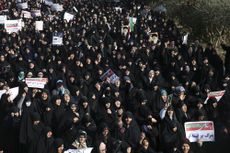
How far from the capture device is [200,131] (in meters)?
9.50

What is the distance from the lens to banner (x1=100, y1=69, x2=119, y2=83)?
44.4 ft

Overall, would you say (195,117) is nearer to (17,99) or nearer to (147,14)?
(17,99)

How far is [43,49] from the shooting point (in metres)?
18.0

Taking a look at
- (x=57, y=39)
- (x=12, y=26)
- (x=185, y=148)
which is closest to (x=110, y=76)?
(x=185, y=148)

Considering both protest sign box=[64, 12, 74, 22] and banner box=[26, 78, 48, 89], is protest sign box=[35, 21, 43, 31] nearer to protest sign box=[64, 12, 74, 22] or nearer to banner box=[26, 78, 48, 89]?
protest sign box=[64, 12, 74, 22]

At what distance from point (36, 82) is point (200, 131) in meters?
5.06

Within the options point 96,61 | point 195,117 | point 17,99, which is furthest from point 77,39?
point 195,117

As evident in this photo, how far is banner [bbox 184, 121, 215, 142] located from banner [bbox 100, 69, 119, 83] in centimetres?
417

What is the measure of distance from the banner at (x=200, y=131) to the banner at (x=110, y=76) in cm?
417

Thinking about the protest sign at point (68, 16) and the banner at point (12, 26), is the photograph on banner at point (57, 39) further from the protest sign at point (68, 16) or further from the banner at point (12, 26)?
the protest sign at point (68, 16)

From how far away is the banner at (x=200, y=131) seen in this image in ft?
31.1

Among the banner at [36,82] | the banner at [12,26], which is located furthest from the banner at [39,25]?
the banner at [36,82]

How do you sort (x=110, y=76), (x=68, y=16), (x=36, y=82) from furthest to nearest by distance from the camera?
(x=68, y=16) → (x=110, y=76) → (x=36, y=82)

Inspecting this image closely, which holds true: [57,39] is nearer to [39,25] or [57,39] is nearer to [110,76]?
[39,25]
